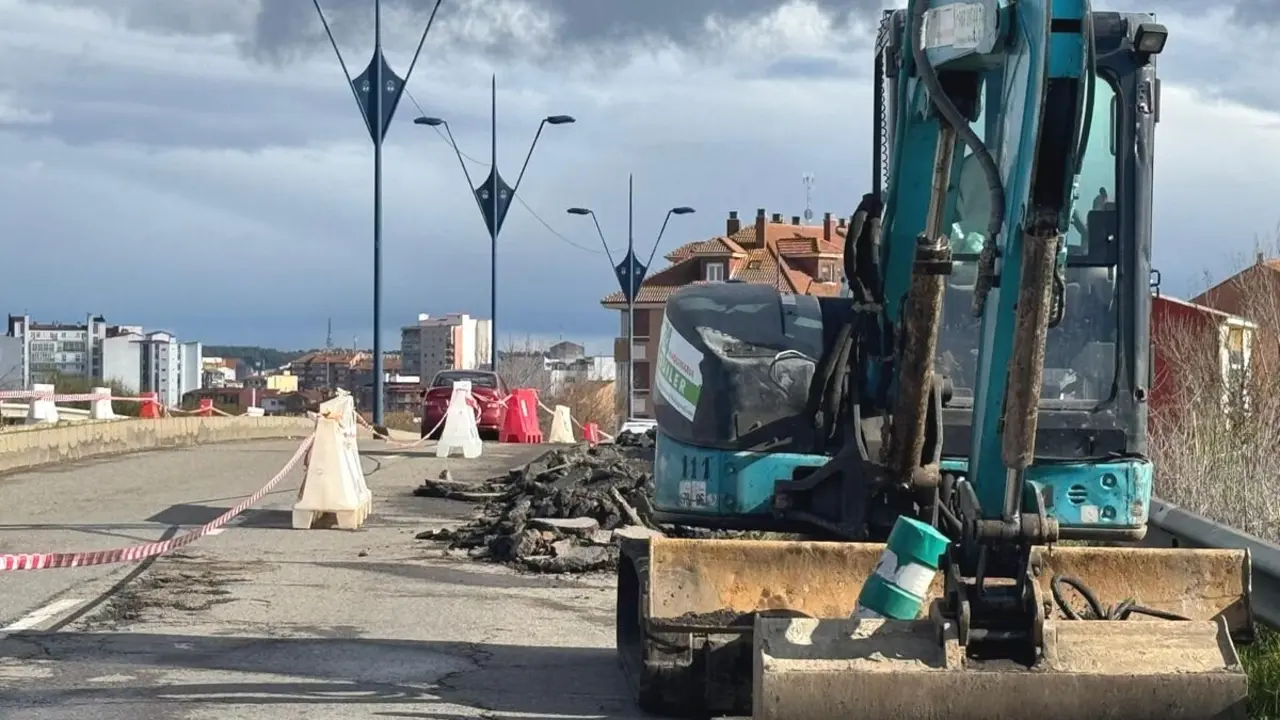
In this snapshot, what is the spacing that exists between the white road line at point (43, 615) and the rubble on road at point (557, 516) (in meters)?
3.63

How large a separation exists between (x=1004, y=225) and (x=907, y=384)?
1013 millimetres

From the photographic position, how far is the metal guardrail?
7078 mm

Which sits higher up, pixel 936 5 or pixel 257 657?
pixel 936 5

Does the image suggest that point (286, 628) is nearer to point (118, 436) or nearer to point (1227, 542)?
point (1227, 542)

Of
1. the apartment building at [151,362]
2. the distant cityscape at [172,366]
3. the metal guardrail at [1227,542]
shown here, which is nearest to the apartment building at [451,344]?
the distant cityscape at [172,366]

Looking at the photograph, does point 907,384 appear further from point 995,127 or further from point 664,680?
point 664,680

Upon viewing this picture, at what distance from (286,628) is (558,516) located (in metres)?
4.95

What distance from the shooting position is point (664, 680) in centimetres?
729

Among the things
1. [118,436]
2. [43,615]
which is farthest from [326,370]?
[43,615]

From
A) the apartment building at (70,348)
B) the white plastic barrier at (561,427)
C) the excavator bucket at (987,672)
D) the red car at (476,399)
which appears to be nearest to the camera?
the excavator bucket at (987,672)

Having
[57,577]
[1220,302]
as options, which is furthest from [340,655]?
[1220,302]

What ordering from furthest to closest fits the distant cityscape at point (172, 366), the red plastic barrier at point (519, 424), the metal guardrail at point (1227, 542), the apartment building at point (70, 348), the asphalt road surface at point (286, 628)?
the apartment building at point (70, 348) < the distant cityscape at point (172, 366) < the red plastic barrier at point (519, 424) < the asphalt road surface at point (286, 628) < the metal guardrail at point (1227, 542)

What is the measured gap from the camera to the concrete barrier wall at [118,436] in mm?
21734

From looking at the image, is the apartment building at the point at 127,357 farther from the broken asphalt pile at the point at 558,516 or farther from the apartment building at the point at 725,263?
the broken asphalt pile at the point at 558,516
